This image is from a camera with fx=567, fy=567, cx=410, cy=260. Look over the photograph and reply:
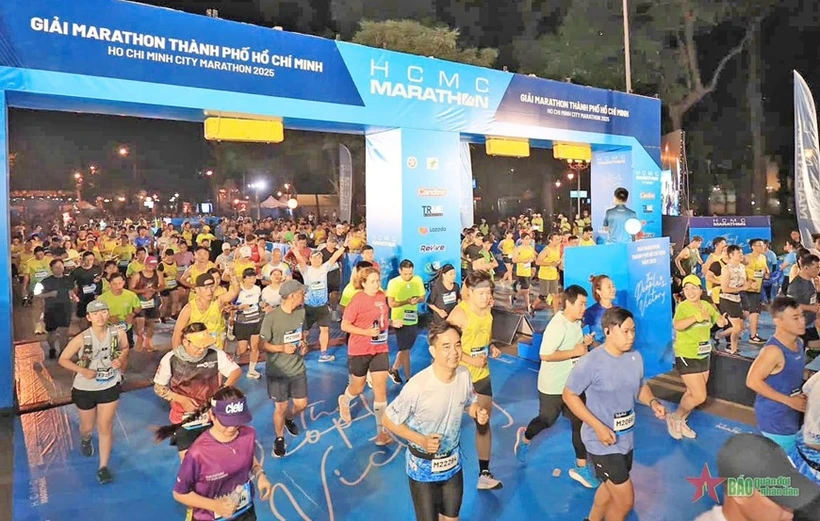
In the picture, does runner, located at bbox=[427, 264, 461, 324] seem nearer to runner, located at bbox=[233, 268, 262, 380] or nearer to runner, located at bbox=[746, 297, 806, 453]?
runner, located at bbox=[233, 268, 262, 380]

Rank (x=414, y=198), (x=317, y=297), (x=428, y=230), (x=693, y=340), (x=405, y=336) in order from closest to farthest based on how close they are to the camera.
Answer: (x=693, y=340) < (x=405, y=336) < (x=317, y=297) < (x=414, y=198) < (x=428, y=230)

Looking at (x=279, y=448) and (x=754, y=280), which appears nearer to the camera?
(x=279, y=448)

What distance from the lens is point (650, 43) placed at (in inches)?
966

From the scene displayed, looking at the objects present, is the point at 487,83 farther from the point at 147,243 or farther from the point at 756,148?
the point at 756,148

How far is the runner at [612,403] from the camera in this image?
378 cm

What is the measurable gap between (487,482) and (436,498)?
1.75 m

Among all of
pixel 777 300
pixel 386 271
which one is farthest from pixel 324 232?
pixel 777 300

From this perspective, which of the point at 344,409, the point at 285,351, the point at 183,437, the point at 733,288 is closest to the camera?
the point at 183,437

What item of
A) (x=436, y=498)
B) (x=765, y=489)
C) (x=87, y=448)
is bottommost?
(x=87, y=448)

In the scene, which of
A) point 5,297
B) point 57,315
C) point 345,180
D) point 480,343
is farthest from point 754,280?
point 57,315

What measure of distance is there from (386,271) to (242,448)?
309 inches

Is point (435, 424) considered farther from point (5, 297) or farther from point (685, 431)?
point (5, 297)

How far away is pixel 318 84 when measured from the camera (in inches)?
383

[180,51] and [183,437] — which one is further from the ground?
[180,51]
